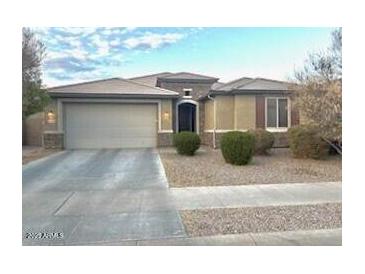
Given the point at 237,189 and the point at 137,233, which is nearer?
the point at 137,233

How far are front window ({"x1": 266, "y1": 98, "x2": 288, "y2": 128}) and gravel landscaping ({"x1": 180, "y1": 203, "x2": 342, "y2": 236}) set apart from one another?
26.4ft

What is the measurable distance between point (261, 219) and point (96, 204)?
115 inches

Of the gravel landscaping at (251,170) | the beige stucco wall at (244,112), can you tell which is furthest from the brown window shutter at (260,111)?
the gravel landscaping at (251,170)

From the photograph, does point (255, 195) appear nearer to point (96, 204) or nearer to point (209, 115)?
point (96, 204)

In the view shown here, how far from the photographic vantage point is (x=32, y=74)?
8.70 meters

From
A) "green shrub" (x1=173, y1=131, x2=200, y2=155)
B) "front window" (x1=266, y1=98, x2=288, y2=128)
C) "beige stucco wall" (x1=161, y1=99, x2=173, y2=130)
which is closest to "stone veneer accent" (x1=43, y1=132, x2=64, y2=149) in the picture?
"beige stucco wall" (x1=161, y1=99, x2=173, y2=130)

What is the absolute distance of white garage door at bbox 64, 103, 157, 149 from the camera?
505 inches

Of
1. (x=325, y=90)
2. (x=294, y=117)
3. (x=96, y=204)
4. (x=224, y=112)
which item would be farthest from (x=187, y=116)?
(x=96, y=204)

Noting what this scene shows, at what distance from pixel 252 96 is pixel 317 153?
4.35 meters

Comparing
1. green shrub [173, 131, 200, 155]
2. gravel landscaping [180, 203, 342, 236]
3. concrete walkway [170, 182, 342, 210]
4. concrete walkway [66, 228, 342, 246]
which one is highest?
green shrub [173, 131, 200, 155]

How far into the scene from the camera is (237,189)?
6.22 m

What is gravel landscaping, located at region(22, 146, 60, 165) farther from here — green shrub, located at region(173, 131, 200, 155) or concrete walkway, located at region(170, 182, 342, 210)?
concrete walkway, located at region(170, 182, 342, 210)
